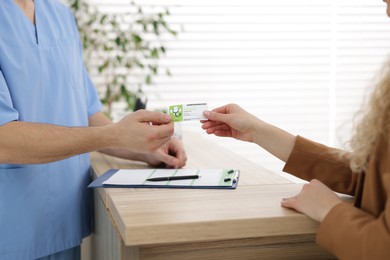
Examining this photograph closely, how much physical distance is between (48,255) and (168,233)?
0.77 metres

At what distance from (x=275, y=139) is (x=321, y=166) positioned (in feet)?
0.49

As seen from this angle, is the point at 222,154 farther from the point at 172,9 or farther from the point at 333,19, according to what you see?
the point at 333,19

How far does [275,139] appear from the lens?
4.82 ft

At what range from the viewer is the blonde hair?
104 centimetres

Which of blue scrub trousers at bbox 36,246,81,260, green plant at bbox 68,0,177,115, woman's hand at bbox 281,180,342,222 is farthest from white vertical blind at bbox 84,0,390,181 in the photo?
woman's hand at bbox 281,180,342,222

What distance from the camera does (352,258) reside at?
1.00 meters

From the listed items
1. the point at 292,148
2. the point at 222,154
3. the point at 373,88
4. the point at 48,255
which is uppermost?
the point at 373,88

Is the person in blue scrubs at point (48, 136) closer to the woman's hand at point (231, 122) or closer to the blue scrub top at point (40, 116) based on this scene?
the blue scrub top at point (40, 116)

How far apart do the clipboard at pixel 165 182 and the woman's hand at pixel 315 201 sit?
0.94 ft

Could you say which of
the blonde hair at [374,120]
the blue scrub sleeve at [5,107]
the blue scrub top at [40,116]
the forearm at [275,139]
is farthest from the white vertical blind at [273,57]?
the blonde hair at [374,120]

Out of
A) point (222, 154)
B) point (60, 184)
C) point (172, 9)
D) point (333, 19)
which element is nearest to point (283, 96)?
point (333, 19)

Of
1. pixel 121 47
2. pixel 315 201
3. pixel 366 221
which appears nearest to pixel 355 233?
pixel 366 221

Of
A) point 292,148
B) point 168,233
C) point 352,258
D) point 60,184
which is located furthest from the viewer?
point 60,184

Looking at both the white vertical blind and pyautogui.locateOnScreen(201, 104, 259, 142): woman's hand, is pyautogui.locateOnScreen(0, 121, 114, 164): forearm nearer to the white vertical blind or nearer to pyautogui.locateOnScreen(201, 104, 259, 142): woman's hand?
pyautogui.locateOnScreen(201, 104, 259, 142): woman's hand
